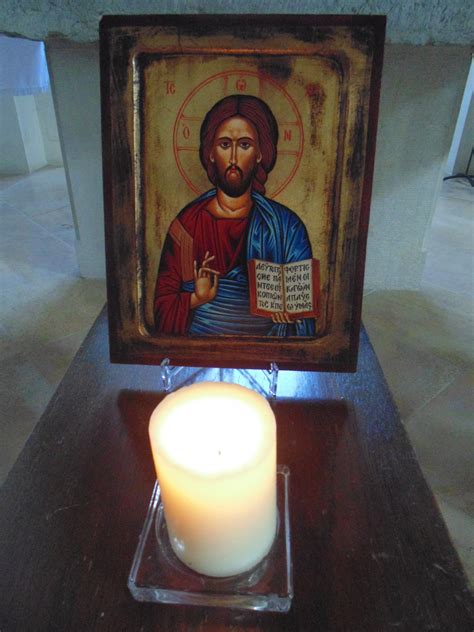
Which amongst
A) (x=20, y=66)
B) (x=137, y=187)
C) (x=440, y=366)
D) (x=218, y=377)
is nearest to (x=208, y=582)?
(x=218, y=377)

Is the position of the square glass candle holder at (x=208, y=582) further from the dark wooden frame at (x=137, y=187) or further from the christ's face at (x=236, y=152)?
the christ's face at (x=236, y=152)

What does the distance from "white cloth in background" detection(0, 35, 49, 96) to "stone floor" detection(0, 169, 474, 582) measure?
57 cm

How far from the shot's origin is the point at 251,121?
55cm

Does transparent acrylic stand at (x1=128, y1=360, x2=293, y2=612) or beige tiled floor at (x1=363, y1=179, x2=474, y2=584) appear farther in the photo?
beige tiled floor at (x1=363, y1=179, x2=474, y2=584)

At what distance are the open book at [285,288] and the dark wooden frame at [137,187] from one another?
0.9 inches

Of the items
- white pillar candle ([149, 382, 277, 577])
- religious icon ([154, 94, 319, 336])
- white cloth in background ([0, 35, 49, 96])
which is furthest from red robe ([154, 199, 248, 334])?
white cloth in background ([0, 35, 49, 96])

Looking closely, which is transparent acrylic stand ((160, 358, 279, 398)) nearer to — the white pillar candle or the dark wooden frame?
the dark wooden frame

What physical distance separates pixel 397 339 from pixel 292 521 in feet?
3.17

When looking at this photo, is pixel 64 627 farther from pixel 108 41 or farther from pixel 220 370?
pixel 108 41

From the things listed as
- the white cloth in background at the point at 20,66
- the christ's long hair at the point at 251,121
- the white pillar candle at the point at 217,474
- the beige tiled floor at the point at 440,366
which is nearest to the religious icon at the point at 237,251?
the christ's long hair at the point at 251,121

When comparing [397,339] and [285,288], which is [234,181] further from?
[397,339]

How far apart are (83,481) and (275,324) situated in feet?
0.88

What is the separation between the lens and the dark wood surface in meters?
0.37

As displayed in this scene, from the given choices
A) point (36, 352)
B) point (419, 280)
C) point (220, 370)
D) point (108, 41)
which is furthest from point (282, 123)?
point (419, 280)
